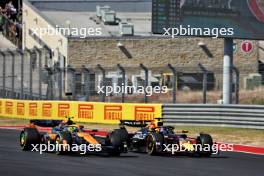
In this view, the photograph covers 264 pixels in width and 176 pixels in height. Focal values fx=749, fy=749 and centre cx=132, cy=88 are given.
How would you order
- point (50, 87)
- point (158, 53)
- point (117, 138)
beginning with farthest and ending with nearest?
point (158, 53)
point (50, 87)
point (117, 138)

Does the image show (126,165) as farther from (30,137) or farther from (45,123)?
(45,123)

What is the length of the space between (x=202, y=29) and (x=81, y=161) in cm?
1161

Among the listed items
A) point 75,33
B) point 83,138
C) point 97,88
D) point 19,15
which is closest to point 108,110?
point 97,88

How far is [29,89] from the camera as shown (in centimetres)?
3106

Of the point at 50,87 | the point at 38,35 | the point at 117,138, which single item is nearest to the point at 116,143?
the point at 117,138

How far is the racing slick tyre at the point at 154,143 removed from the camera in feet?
51.3

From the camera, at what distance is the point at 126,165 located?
14.0m

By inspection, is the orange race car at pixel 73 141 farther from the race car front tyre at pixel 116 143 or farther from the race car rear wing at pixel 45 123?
the race car rear wing at pixel 45 123

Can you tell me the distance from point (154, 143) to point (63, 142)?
1.96m

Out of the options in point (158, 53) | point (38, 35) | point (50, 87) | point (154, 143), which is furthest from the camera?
point (38, 35)

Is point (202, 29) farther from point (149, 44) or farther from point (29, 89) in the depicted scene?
point (149, 44)

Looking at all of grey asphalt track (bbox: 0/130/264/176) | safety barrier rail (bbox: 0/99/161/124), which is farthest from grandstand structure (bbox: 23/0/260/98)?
grey asphalt track (bbox: 0/130/264/176)

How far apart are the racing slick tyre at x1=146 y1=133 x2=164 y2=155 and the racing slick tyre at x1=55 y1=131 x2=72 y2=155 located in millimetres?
1794

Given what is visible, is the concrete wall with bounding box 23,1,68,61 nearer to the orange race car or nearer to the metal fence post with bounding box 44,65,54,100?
the metal fence post with bounding box 44,65,54,100
